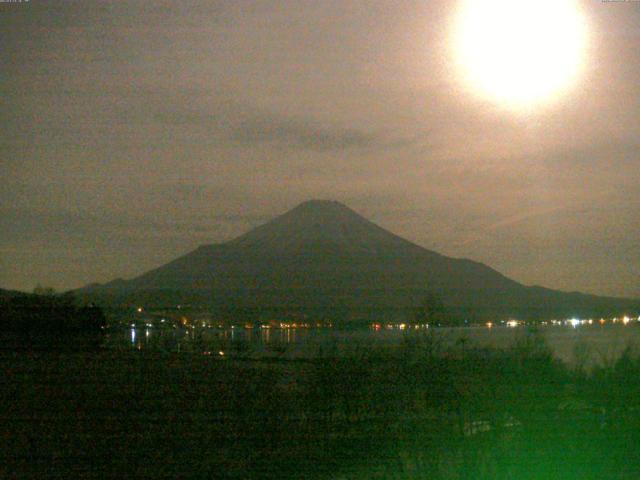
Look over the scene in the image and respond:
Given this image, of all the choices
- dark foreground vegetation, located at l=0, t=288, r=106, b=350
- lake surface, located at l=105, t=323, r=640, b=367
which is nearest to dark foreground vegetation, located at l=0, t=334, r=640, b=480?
lake surface, located at l=105, t=323, r=640, b=367

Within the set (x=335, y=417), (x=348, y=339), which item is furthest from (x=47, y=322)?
(x=335, y=417)

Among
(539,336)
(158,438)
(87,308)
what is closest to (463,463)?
(158,438)

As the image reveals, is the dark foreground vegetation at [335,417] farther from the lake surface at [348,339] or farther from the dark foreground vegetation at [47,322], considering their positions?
the dark foreground vegetation at [47,322]

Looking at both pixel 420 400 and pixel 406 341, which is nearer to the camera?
pixel 420 400

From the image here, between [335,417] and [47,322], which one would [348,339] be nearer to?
[335,417]

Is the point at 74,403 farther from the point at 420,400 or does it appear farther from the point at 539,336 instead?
the point at 539,336

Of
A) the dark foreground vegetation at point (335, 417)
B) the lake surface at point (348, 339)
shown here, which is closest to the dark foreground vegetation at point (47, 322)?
the lake surface at point (348, 339)
